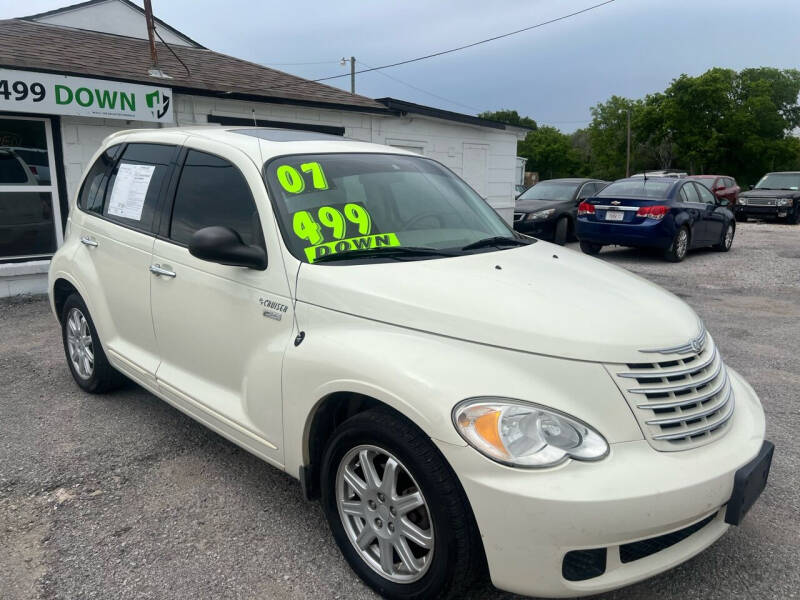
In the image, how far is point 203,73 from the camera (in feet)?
37.6

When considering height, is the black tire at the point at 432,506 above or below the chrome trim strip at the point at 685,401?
below

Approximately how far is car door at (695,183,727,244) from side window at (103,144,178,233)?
38.0 ft

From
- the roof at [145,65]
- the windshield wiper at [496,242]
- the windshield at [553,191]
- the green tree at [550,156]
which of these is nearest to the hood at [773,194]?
the windshield at [553,191]

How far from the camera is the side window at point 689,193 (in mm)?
12332

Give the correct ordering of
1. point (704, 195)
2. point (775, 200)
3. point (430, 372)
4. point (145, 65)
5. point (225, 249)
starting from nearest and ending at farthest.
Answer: point (430, 372) → point (225, 249) → point (145, 65) → point (704, 195) → point (775, 200)

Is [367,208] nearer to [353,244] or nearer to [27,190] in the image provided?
[353,244]

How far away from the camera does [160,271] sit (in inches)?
139

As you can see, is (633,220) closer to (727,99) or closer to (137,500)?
(137,500)

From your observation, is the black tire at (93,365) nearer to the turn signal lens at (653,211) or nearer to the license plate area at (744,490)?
the license plate area at (744,490)

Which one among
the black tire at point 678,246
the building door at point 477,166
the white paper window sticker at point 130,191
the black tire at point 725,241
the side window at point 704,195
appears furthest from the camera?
the building door at point 477,166

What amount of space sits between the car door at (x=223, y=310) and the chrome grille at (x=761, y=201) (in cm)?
2228

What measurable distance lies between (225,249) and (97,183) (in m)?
2.23

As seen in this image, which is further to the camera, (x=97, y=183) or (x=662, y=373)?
(x=97, y=183)

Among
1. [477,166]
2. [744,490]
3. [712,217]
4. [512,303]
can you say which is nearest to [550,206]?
[477,166]
